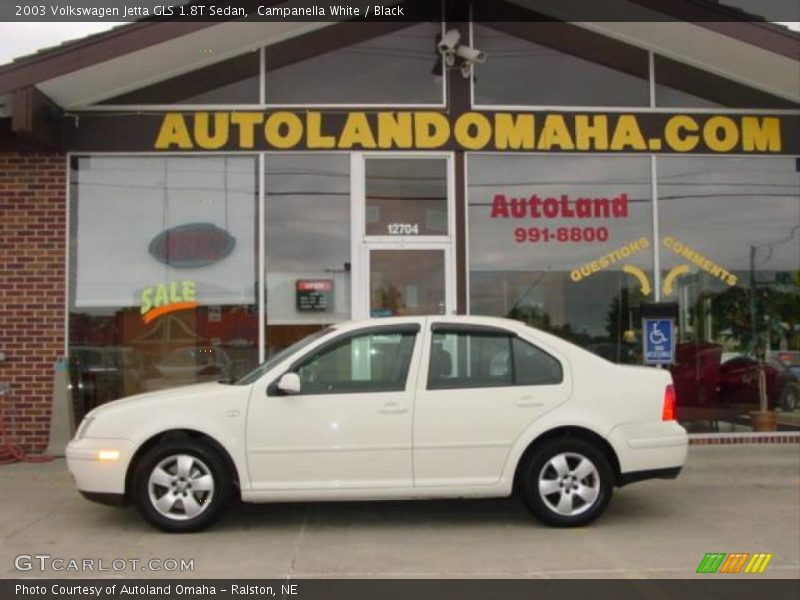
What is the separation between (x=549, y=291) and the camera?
10094 mm

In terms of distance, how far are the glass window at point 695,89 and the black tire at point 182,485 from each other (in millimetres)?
7252

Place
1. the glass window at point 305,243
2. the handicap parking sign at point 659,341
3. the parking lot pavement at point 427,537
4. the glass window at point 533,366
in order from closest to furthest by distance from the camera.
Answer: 1. the parking lot pavement at point 427,537
2. the glass window at point 533,366
3. the handicap parking sign at point 659,341
4. the glass window at point 305,243

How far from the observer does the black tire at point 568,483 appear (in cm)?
620

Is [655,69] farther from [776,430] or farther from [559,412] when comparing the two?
[559,412]

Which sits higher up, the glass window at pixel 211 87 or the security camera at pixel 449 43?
the security camera at pixel 449 43

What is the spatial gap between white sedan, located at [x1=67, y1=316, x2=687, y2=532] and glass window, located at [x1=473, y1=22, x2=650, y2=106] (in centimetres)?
476

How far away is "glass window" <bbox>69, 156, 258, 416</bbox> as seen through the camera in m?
9.80

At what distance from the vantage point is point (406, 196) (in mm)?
10086

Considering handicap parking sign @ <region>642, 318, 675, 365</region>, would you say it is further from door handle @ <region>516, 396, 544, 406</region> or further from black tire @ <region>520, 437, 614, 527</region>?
door handle @ <region>516, 396, 544, 406</region>

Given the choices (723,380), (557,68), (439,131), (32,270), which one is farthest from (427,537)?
(557,68)

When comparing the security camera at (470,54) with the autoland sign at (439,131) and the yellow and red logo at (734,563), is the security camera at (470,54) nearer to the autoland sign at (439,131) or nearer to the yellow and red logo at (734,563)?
the autoland sign at (439,131)

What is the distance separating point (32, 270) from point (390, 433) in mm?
5625

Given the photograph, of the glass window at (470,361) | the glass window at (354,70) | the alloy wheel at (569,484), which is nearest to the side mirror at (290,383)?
the glass window at (470,361)

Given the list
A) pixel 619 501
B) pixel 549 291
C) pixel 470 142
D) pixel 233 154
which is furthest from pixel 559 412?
pixel 233 154
